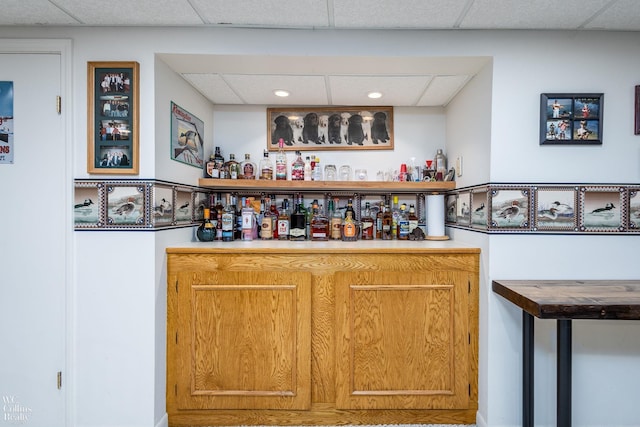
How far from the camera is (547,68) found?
5.83 feet

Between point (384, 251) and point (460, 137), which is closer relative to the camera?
point (384, 251)

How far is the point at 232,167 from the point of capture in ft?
8.07

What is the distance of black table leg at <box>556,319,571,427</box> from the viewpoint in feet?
4.51

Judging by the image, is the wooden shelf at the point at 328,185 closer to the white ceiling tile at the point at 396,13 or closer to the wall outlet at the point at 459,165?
the wall outlet at the point at 459,165

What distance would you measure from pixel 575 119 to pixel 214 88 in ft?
6.95

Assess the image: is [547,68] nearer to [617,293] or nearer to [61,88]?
[617,293]

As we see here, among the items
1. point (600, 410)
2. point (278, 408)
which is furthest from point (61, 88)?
point (600, 410)

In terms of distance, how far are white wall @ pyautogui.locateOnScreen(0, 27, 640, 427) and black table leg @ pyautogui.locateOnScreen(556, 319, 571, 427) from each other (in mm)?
386

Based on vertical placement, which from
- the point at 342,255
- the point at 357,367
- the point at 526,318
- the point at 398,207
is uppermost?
the point at 398,207

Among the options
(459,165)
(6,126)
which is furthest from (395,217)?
(6,126)

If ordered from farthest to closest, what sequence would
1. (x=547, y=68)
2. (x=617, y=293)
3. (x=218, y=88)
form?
(x=218, y=88), (x=547, y=68), (x=617, y=293)

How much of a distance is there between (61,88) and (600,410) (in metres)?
3.30

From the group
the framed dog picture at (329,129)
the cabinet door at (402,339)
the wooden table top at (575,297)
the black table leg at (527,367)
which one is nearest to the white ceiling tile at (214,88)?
the framed dog picture at (329,129)

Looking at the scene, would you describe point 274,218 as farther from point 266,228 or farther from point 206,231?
point 206,231
